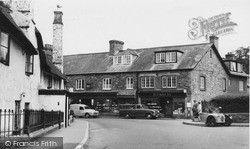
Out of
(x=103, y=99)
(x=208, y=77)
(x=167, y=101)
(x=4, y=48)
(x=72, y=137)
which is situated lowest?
(x=72, y=137)

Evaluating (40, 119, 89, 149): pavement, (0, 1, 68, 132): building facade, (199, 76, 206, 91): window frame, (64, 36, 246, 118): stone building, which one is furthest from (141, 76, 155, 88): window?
(40, 119, 89, 149): pavement

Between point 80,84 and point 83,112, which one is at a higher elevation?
point 80,84

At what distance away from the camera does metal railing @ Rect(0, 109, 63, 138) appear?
11984 millimetres

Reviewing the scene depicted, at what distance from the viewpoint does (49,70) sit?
21141 mm

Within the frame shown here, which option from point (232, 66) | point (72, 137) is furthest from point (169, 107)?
point (72, 137)

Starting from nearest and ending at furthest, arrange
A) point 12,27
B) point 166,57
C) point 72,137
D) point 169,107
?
point 12,27 < point 72,137 < point 169,107 < point 166,57

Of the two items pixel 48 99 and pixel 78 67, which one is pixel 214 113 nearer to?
pixel 48 99

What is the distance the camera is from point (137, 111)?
35.7 metres

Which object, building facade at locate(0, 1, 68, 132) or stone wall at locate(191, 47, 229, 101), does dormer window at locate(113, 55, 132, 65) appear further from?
building facade at locate(0, 1, 68, 132)

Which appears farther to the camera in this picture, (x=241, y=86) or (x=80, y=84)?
(x=241, y=86)

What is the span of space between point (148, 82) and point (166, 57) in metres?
3.46

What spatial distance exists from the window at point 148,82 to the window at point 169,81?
52.8 inches

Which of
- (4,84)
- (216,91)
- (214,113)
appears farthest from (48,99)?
(216,91)

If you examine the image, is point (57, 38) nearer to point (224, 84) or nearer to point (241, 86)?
point (224, 84)
